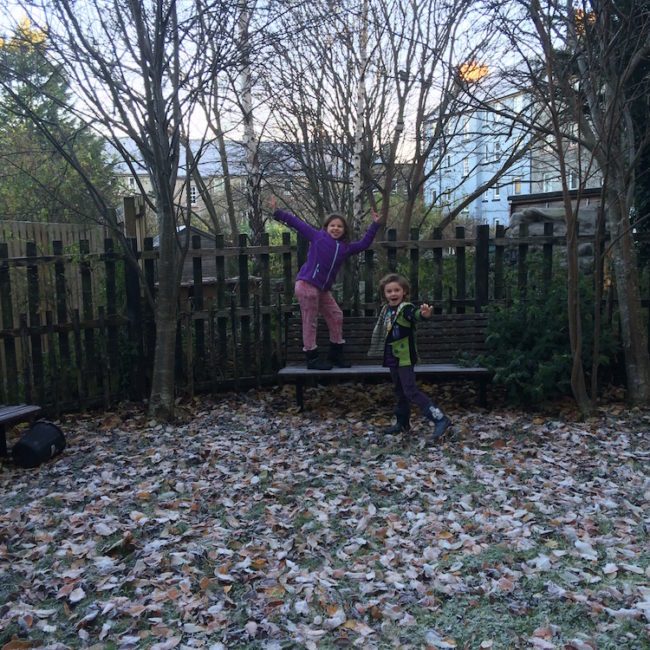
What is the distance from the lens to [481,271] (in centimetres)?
767

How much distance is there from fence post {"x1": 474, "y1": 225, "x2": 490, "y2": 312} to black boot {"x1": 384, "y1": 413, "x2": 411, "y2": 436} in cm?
217

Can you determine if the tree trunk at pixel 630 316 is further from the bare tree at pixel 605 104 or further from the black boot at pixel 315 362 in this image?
the black boot at pixel 315 362

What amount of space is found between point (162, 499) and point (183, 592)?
135 centimetres

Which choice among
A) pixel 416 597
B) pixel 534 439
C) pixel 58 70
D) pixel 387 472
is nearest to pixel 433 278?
pixel 534 439

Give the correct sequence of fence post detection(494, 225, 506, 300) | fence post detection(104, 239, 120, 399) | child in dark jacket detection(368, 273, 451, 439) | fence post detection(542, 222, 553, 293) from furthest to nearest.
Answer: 1. fence post detection(494, 225, 506, 300)
2. fence post detection(542, 222, 553, 293)
3. fence post detection(104, 239, 120, 399)
4. child in dark jacket detection(368, 273, 451, 439)

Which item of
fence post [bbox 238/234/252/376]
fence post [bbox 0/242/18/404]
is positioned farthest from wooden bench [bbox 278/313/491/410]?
fence post [bbox 0/242/18/404]

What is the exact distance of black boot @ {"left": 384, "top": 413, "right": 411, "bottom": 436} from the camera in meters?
6.06

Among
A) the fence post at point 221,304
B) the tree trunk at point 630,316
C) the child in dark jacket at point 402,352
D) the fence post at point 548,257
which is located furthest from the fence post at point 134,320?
the tree trunk at point 630,316

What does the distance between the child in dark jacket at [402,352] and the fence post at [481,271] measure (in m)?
1.87

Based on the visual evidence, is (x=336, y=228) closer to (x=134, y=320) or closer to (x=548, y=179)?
(x=134, y=320)

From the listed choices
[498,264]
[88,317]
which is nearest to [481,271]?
[498,264]

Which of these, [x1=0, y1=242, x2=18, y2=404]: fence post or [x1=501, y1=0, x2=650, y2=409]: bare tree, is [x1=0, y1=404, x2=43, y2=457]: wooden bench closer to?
[x1=0, y1=242, x2=18, y2=404]: fence post

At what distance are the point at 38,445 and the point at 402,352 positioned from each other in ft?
10.5

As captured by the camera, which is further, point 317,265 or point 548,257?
point 548,257
